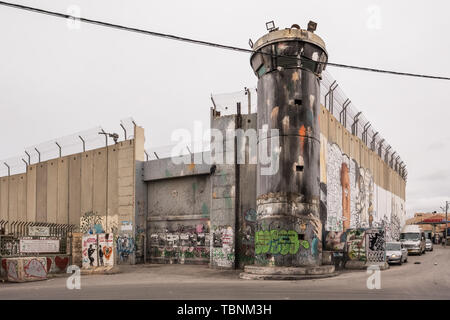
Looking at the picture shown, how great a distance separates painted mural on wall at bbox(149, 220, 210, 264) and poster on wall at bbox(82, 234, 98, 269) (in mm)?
6521

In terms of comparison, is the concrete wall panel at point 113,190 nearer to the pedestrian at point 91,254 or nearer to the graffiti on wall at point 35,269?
the pedestrian at point 91,254

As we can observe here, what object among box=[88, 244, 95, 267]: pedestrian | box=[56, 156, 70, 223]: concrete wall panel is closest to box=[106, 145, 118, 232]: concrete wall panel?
box=[56, 156, 70, 223]: concrete wall panel

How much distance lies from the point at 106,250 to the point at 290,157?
10.4 m

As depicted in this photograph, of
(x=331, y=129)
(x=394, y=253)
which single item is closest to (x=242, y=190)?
(x=331, y=129)

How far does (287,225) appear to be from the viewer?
19.5 metres

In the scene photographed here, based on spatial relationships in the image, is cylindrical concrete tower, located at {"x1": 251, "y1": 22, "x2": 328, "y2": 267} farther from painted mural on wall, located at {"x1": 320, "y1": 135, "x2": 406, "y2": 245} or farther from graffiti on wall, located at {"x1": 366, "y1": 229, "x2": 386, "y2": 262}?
painted mural on wall, located at {"x1": 320, "y1": 135, "x2": 406, "y2": 245}

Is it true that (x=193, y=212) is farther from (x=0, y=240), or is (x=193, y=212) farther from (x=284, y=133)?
(x=0, y=240)

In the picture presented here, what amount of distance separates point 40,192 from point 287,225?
25.6 meters

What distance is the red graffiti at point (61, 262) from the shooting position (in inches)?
846

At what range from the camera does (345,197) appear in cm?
3034

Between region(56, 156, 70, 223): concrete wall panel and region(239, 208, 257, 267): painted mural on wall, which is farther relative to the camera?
region(56, 156, 70, 223): concrete wall panel

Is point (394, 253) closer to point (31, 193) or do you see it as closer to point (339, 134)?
point (339, 134)

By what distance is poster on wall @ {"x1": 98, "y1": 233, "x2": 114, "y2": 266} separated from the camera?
2150 centimetres
